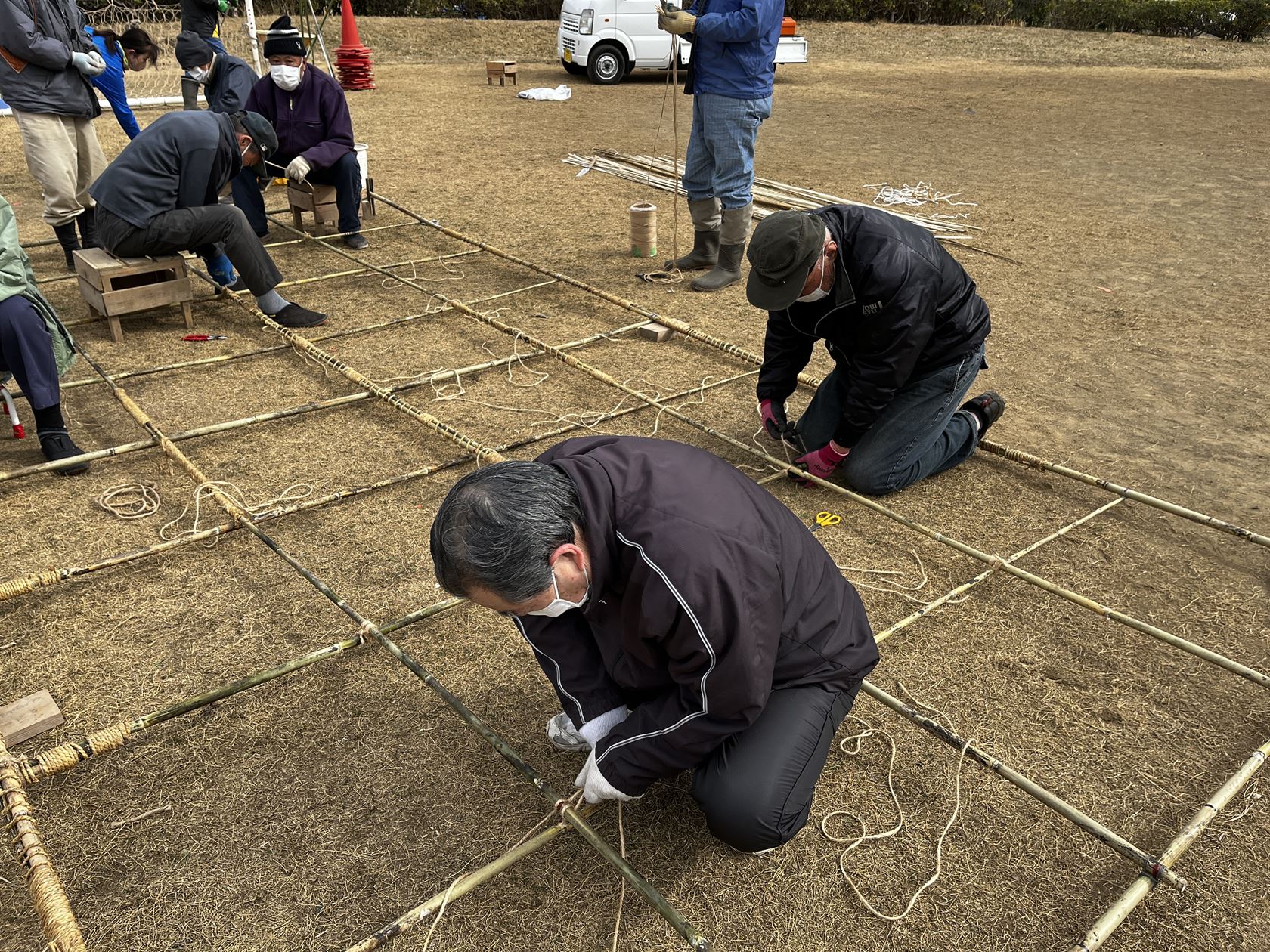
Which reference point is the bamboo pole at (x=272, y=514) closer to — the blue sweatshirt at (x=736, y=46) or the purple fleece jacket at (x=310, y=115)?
the blue sweatshirt at (x=736, y=46)

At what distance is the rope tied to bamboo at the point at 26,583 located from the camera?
252 centimetres

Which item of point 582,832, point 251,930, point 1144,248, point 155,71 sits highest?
point 155,71

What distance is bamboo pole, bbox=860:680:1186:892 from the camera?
6.32 ft

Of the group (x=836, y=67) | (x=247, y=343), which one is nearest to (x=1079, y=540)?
(x=247, y=343)

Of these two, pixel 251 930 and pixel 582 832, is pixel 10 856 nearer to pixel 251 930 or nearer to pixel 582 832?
pixel 251 930

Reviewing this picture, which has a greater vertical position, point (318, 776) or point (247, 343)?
point (247, 343)

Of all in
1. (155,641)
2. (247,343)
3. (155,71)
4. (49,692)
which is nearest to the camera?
(49,692)

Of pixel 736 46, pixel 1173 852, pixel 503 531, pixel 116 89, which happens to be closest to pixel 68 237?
pixel 116 89

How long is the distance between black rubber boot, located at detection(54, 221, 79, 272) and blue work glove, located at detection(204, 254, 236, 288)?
75 centimetres

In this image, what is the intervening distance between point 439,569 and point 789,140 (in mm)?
9255

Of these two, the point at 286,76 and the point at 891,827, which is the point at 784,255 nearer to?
the point at 891,827

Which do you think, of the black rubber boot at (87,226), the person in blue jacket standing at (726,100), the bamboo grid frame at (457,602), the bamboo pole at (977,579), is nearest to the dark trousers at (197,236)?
the bamboo grid frame at (457,602)

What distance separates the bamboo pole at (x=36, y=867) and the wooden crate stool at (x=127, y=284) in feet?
9.86

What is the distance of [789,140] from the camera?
Answer: 9719 millimetres
